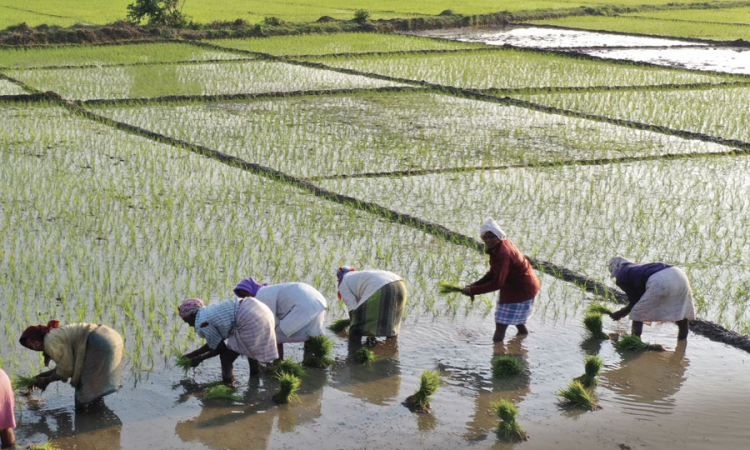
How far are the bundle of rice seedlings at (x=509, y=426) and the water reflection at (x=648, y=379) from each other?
0.60 metres

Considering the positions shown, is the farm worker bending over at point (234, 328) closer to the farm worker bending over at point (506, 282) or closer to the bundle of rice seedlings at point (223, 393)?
the bundle of rice seedlings at point (223, 393)

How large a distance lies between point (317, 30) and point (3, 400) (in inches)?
724

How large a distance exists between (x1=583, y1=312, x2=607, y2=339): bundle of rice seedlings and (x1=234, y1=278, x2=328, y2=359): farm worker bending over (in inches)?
59.5

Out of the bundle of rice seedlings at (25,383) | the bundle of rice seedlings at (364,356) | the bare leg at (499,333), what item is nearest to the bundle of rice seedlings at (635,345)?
the bare leg at (499,333)

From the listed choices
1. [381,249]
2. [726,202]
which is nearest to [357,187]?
[381,249]

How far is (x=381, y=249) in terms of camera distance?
6617 mm

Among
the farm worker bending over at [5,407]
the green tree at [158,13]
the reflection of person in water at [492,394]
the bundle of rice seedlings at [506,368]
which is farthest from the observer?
the green tree at [158,13]

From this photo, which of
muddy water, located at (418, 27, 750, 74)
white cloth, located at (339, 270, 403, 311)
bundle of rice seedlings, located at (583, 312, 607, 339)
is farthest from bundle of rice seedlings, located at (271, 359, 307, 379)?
muddy water, located at (418, 27, 750, 74)

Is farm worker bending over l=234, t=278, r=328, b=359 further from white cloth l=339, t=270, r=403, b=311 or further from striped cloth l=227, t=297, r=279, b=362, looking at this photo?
white cloth l=339, t=270, r=403, b=311

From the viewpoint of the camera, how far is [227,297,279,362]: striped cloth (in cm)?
434

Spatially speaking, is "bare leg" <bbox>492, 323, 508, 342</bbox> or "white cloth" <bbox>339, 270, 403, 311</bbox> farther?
"bare leg" <bbox>492, 323, 508, 342</bbox>

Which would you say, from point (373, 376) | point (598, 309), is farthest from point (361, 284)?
point (598, 309)

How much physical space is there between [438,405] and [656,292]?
4.41 ft

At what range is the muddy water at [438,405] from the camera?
4.00 meters
